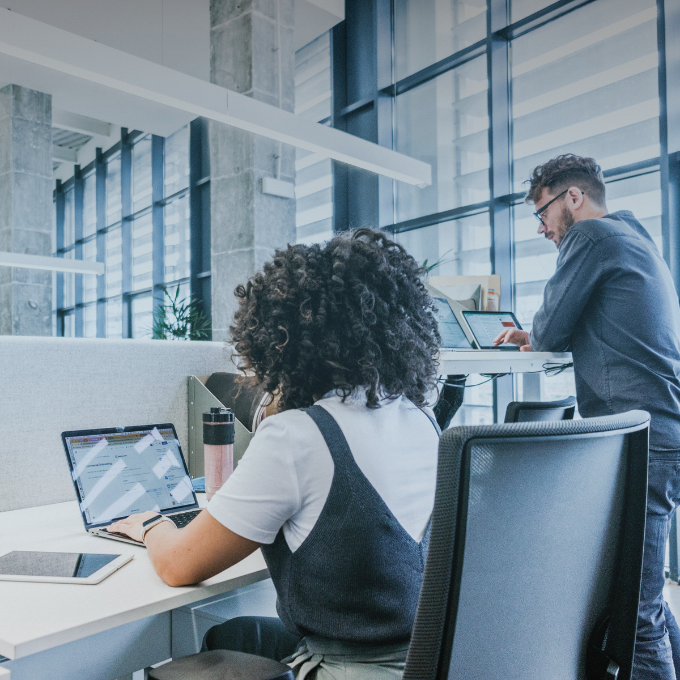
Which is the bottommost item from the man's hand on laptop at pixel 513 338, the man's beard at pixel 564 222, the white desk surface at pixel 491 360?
the white desk surface at pixel 491 360

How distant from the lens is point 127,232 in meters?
8.83

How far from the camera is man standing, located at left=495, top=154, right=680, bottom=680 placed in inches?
58.7

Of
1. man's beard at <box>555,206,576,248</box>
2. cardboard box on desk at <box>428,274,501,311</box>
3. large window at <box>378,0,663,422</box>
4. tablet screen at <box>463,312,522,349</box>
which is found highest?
large window at <box>378,0,663,422</box>

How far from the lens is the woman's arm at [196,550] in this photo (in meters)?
0.88

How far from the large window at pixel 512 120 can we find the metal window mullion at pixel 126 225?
4.85 m

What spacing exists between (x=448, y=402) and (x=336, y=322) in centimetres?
181

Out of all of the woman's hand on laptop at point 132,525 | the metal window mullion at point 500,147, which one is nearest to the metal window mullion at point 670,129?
the metal window mullion at point 500,147

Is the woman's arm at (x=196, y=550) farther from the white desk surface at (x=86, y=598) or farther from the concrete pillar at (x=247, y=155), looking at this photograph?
the concrete pillar at (x=247, y=155)

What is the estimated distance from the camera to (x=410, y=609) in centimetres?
86

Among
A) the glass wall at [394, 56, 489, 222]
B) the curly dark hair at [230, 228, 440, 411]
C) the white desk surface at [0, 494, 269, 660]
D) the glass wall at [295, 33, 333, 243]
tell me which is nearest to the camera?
the white desk surface at [0, 494, 269, 660]

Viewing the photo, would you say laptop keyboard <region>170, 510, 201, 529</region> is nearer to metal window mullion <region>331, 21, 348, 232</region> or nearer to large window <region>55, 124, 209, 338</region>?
metal window mullion <region>331, 21, 348, 232</region>

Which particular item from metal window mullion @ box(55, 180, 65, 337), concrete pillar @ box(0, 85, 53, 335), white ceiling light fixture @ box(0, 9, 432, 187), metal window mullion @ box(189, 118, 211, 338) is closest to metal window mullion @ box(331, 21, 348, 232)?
metal window mullion @ box(189, 118, 211, 338)

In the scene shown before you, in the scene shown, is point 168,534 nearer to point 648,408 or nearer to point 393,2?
point 648,408

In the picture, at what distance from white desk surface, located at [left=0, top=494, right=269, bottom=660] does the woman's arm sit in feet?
0.11
